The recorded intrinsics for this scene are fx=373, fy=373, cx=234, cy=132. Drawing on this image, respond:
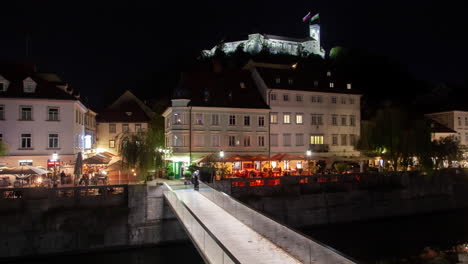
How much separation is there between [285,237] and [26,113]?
1085 inches

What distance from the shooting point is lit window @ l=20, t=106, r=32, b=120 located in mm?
31778

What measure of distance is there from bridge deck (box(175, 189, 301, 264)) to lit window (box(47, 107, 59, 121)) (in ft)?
62.1

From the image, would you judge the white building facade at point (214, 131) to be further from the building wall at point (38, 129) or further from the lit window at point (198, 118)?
the building wall at point (38, 129)

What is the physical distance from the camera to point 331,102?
145 ft

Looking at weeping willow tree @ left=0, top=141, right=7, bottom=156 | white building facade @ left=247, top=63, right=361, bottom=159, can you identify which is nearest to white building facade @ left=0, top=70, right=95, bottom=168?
weeping willow tree @ left=0, top=141, right=7, bottom=156

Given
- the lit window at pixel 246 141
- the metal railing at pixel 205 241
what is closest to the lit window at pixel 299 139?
the lit window at pixel 246 141

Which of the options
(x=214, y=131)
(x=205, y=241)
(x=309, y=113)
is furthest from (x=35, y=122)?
(x=309, y=113)

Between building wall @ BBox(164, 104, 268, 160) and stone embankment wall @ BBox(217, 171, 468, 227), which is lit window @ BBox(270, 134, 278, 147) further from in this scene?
stone embankment wall @ BBox(217, 171, 468, 227)

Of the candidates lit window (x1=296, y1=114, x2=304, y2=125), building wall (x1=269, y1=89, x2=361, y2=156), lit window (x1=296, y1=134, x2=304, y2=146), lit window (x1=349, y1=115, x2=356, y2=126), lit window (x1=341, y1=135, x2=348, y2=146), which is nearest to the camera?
building wall (x1=269, y1=89, x2=361, y2=156)

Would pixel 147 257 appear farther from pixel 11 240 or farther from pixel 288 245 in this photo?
pixel 288 245

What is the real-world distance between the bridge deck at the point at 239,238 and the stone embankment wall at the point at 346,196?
23.8ft

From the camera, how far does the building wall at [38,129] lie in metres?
31.3

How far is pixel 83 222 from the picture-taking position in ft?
73.7

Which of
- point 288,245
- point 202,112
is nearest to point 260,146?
point 202,112
